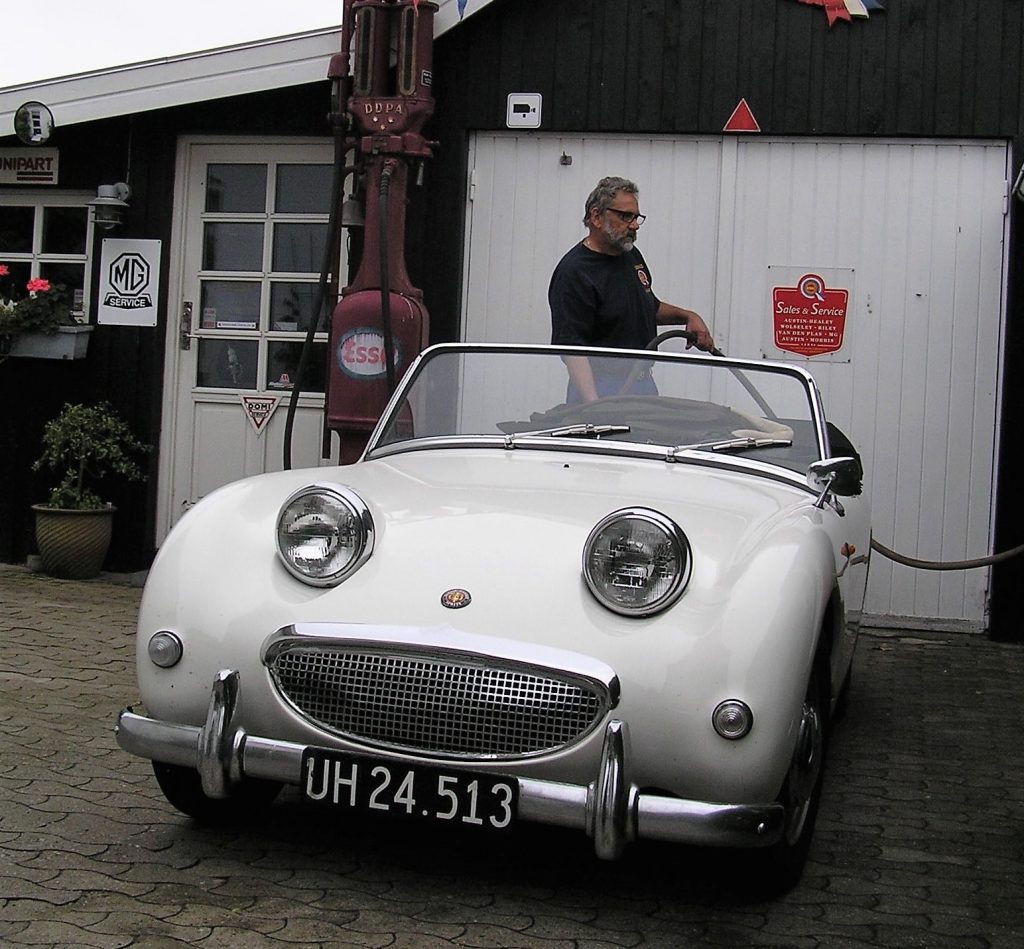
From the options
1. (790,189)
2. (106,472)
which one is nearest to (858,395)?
(790,189)

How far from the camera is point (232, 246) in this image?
27.3 ft

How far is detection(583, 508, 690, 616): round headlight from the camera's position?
10.0 feet

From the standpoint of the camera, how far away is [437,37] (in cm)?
776

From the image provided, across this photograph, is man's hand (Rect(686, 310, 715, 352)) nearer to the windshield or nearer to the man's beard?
the man's beard

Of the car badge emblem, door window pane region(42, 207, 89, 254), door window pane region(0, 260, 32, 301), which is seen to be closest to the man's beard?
the car badge emblem

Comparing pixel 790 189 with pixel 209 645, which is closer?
pixel 209 645

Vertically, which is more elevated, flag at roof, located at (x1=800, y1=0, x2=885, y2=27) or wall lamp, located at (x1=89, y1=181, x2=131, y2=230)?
flag at roof, located at (x1=800, y1=0, x2=885, y2=27)

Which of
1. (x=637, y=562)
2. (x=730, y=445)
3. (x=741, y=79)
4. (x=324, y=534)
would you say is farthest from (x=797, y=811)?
(x=741, y=79)

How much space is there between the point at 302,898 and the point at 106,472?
5.56m

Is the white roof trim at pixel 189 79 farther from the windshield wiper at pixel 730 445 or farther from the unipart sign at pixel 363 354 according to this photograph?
the windshield wiper at pixel 730 445

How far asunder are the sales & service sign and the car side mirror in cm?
364

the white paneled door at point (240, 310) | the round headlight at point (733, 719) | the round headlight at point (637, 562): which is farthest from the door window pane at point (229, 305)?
the round headlight at point (733, 719)

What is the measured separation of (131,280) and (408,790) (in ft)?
19.6

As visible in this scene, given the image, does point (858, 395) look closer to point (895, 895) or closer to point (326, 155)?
point (326, 155)
